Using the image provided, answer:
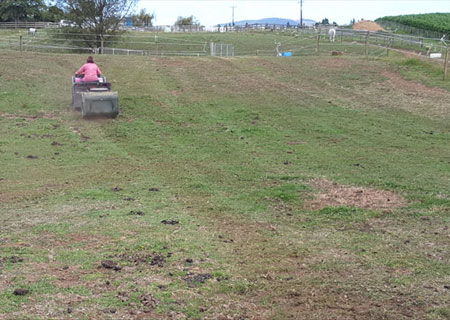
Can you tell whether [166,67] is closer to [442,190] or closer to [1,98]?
[1,98]

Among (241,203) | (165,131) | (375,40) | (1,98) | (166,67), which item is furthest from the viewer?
(375,40)

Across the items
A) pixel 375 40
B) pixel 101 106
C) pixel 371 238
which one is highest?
pixel 375 40

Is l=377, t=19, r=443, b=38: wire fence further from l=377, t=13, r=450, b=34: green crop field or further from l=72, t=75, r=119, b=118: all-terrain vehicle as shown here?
l=72, t=75, r=119, b=118: all-terrain vehicle

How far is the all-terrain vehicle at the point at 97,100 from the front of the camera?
18516 mm

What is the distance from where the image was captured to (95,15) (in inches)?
1724

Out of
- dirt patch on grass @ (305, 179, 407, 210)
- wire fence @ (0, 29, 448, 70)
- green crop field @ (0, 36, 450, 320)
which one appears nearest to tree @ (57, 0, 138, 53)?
wire fence @ (0, 29, 448, 70)

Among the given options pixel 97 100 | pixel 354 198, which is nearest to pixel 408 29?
pixel 97 100

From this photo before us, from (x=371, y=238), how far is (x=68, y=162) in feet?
27.6

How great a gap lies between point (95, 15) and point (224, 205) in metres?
37.3

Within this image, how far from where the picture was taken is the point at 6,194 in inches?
424

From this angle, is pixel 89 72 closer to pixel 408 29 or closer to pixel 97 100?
pixel 97 100

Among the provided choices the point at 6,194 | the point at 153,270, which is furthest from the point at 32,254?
the point at 6,194

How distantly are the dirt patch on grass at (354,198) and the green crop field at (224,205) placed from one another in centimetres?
6

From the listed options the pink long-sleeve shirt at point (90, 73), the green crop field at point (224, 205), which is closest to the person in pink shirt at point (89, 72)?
the pink long-sleeve shirt at point (90, 73)
